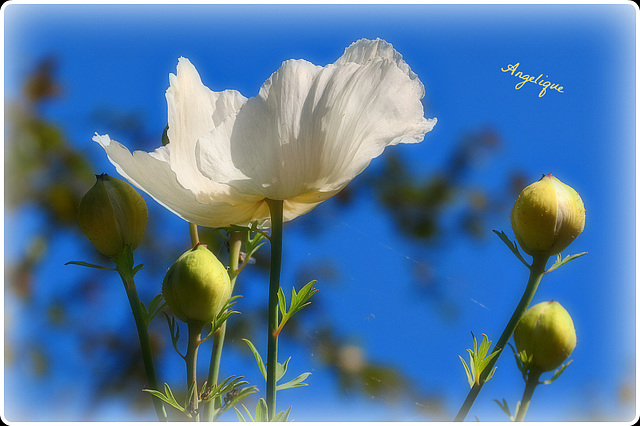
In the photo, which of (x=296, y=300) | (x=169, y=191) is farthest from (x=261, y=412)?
(x=169, y=191)

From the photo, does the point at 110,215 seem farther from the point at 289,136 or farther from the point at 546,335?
the point at 546,335

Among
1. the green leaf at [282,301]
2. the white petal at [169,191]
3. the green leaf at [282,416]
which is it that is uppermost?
the white petal at [169,191]

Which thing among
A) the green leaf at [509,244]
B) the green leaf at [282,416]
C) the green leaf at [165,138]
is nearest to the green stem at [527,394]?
the green leaf at [509,244]

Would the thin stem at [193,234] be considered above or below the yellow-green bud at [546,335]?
above

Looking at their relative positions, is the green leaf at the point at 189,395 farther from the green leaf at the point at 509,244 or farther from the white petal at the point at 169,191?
the green leaf at the point at 509,244

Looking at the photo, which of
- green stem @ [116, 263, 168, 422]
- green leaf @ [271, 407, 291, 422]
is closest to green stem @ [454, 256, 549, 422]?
green leaf @ [271, 407, 291, 422]

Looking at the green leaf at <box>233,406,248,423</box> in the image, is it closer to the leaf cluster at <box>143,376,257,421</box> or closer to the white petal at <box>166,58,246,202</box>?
the leaf cluster at <box>143,376,257,421</box>

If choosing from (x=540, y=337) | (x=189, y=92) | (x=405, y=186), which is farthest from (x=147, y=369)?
(x=405, y=186)
